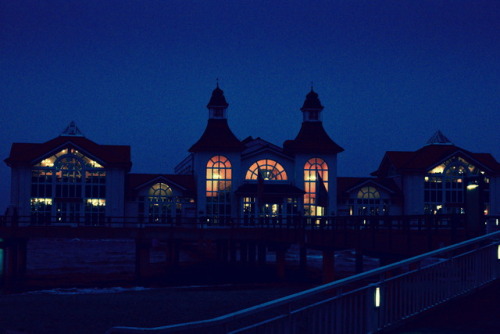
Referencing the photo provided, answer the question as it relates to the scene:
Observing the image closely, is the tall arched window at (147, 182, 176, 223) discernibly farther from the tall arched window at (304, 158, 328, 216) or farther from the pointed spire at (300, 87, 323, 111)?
the pointed spire at (300, 87, 323, 111)

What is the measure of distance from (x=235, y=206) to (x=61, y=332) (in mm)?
38642

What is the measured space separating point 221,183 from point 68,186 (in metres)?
13.8

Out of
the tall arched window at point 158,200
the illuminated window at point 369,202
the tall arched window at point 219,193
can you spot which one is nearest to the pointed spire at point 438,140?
the illuminated window at point 369,202

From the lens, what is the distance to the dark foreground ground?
78.0 ft

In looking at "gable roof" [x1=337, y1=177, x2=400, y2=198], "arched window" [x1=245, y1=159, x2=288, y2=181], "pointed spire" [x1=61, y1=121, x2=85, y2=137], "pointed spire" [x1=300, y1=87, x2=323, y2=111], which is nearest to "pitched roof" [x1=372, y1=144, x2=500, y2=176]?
"gable roof" [x1=337, y1=177, x2=400, y2=198]

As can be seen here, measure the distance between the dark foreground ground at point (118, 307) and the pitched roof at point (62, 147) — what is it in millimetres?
26101

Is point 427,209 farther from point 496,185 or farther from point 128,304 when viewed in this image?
point 128,304

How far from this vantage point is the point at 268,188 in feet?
199

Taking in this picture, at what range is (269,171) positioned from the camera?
61844 millimetres

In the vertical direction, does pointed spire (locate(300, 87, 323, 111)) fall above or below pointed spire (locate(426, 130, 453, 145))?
above

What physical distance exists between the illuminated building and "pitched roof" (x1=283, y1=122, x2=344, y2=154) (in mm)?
96

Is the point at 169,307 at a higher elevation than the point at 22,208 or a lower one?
lower

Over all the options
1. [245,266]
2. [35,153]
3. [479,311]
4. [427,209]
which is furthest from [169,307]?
[427,209]

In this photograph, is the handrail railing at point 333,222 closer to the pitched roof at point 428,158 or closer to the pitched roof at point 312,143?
the pitched roof at point 312,143
